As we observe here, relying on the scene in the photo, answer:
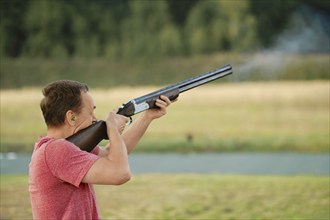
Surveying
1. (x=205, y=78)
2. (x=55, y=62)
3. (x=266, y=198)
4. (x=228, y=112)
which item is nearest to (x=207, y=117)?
(x=228, y=112)

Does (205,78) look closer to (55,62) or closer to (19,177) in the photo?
(19,177)

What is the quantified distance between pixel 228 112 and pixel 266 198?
4.99 m

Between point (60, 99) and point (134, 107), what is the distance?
14.1 inches

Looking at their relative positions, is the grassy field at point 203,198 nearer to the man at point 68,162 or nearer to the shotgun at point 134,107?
the shotgun at point 134,107

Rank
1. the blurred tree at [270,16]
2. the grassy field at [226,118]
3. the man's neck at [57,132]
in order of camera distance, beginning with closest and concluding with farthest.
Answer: the man's neck at [57,132] → the grassy field at [226,118] → the blurred tree at [270,16]

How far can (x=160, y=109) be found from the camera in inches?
106

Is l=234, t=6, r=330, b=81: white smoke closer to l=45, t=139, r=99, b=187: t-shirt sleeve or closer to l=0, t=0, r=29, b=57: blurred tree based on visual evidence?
l=0, t=0, r=29, b=57: blurred tree

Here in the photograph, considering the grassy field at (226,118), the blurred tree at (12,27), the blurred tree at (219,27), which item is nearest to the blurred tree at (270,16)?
the blurred tree at (219,27)

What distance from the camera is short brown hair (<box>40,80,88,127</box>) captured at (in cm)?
231

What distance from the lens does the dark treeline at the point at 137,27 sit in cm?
1141

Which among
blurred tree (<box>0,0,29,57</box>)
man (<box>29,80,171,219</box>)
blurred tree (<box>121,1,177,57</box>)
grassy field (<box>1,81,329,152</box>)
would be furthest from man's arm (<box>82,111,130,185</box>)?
blurred tree (<box>0,0,29,57</box>)

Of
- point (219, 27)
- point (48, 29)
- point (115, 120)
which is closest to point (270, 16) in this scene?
point (219, 27)

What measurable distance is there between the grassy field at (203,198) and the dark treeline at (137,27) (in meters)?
4.03

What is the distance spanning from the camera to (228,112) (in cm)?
1116
